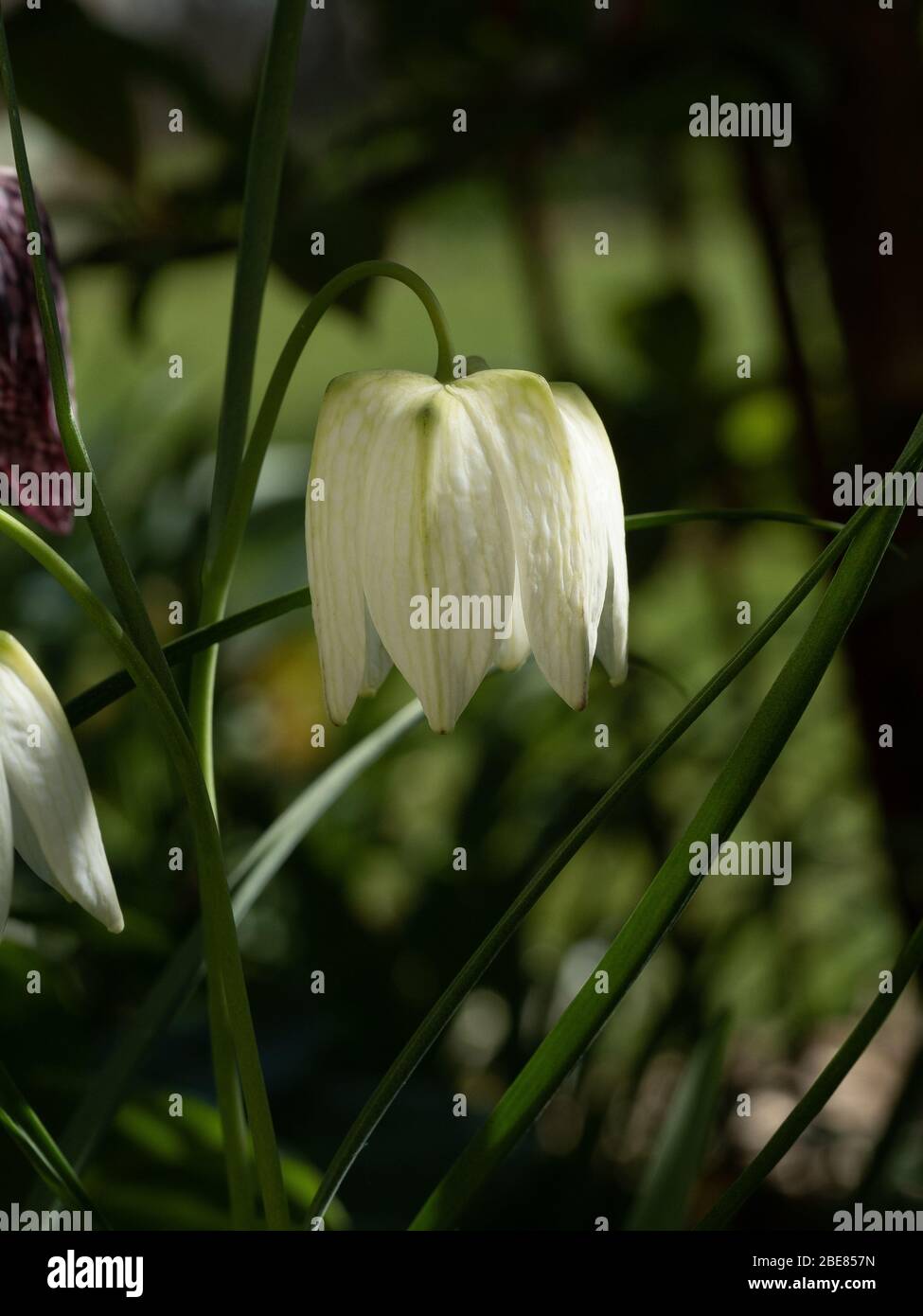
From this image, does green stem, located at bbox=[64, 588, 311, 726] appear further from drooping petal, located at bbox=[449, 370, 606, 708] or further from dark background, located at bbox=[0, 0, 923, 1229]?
dark background, located at bbox=[0, 0, 923, 1229]

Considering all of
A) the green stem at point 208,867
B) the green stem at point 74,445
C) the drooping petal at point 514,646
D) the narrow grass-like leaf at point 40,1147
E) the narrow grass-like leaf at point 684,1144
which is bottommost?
the narrow grass-like leaf at point 684,1144

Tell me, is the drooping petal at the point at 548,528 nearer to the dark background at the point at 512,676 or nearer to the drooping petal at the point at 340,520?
the drooping petal at the point at 340,520

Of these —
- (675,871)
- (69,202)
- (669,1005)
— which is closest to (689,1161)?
(675,871)

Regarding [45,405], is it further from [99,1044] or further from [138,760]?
[138,760]

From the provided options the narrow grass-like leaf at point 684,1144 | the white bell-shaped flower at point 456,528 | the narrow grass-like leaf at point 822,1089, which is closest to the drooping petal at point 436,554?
the white bell-shaped flower at point 456,528

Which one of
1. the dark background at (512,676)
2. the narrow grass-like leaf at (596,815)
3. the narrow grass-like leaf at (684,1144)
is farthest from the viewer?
the dark background at (512,676)

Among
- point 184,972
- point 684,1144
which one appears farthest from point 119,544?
point 684,1144

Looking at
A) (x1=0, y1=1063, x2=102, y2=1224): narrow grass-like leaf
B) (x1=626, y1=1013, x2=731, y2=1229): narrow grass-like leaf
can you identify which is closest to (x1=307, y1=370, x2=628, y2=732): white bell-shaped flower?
(x1=0, y1=1063, x2=102, y2=1224): narrow grass-like leaf
